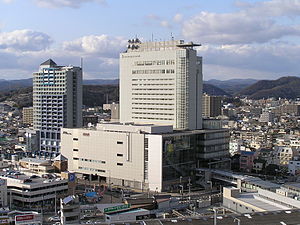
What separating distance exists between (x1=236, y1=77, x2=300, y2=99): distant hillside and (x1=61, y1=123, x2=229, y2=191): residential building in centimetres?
12790

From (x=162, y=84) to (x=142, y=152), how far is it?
6131 mm

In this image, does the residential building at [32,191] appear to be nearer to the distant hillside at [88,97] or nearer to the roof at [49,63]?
the roof at [49,63]

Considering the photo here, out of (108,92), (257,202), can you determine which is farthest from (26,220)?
(108,92)

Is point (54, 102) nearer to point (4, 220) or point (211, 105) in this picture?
point (4, 220)

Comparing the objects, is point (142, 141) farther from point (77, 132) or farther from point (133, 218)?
point (133, 218)

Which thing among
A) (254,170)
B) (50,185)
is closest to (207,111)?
(254,170)

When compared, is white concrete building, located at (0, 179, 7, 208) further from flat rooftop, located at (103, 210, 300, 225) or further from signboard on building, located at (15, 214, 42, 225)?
flat rooftop, located at (103, 210, 300, 225)

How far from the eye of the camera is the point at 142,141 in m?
27.5

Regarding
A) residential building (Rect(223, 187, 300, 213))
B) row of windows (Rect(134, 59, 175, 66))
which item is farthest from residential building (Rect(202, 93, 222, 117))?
residential building (Rect(223, 187, 300, 213))

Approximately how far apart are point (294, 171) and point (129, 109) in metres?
12.4

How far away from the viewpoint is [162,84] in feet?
104

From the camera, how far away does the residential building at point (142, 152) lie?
27.2 meters

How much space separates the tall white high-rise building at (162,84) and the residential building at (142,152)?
214 cm

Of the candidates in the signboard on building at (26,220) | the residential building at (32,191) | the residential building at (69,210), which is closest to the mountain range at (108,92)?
the residential building at (32,191)
